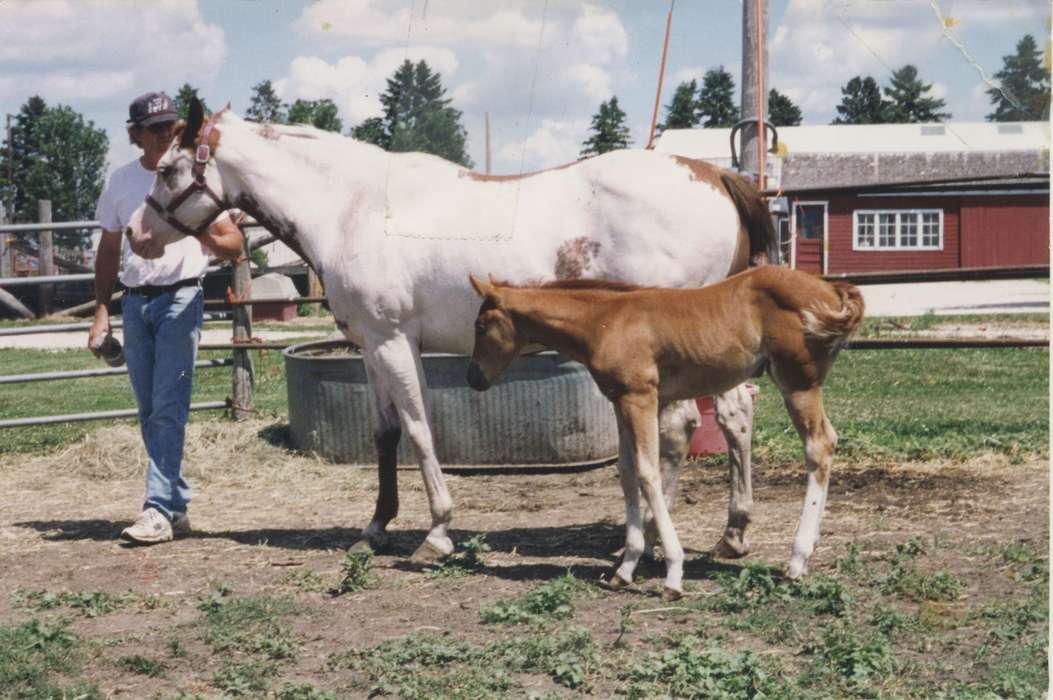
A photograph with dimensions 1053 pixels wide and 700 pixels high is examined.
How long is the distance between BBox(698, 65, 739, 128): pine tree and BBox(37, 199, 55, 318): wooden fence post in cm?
4236

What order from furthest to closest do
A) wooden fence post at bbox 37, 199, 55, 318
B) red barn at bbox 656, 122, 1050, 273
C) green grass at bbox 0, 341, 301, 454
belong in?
1. red barn at bbox 656, 122, 1050, 273
2. wooden fence post at bbox 37, 199, 55, 318
3. green grass at bbox 0, 341, 301, 454

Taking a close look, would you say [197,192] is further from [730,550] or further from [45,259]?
[45,259]

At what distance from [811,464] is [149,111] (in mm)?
3846

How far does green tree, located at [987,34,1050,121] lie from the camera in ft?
14.0

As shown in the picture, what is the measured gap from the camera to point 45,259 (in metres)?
25.1

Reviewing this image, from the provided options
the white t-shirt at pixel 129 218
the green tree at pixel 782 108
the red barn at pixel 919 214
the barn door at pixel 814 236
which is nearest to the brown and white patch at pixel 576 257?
the white t-shirt at pixel 129 218

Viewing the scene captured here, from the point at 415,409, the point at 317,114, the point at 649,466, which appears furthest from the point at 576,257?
the point at 317,114

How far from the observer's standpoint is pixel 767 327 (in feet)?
16.6

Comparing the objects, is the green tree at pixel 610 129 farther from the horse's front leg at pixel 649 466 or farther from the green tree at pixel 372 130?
the horse's front leg at pixel 649 466

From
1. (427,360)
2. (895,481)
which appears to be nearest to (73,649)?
(427,360)

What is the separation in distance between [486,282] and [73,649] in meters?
2.38

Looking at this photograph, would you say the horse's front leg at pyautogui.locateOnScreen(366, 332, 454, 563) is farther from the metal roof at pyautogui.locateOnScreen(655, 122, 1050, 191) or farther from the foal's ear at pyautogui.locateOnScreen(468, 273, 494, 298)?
the metal roof at pyautogui.locateOnScreen(655, 122, 1050, 191)

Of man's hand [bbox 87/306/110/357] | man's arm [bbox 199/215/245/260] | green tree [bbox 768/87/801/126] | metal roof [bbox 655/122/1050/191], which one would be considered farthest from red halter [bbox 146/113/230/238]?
green tree [bbox 768/87/801/126]

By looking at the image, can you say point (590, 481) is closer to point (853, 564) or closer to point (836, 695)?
point (853, 564)
